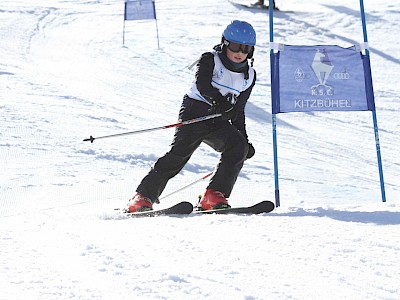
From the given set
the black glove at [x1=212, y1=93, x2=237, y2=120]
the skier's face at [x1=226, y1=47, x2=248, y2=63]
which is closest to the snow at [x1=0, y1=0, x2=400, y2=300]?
the black glove at [x1=212, y1=93, x2=237, y2=120]

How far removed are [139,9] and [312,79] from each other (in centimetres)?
1288

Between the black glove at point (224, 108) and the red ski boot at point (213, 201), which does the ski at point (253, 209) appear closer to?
the red ski boot at point (213, 201)

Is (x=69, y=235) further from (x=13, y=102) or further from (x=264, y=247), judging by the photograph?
(x=13, y=102)

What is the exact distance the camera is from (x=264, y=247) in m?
3.48

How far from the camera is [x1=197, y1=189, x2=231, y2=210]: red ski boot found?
5035 mm

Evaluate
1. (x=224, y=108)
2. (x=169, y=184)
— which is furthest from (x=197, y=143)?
(x=169, y=184)

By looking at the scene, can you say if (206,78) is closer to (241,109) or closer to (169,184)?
(241,109)

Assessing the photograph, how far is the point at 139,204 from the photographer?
5105mm

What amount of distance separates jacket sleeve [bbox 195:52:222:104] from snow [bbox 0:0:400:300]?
89 cm

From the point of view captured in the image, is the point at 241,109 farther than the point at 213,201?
Yes

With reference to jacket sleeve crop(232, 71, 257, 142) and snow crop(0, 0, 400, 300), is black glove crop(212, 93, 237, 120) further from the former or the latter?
snow crop(0, 0, 400, 300)

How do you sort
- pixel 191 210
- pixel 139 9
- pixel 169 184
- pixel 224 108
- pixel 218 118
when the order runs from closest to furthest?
pixel 191 210 < pixel 224 108 < pixel 218 118 < pixel 169 184 < pixel 139 9

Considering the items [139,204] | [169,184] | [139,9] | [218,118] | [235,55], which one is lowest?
[169,184]

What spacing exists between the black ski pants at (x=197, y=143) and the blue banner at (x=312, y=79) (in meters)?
0.57
